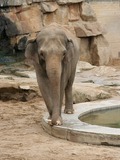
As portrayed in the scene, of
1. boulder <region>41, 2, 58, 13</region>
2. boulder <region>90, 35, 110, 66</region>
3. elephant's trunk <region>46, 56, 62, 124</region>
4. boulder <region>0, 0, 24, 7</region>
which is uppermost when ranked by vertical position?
elephant's trunk <region>46, 56, 62, 124</region>

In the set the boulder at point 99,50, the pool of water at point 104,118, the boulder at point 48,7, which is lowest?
the boulder at point 99,50

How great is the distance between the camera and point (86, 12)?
1862 centimetres

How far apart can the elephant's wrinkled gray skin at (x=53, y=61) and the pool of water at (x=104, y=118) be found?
0.84 meters

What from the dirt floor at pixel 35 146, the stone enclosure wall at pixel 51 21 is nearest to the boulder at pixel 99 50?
the stone enclosure wall at pixel 51 21

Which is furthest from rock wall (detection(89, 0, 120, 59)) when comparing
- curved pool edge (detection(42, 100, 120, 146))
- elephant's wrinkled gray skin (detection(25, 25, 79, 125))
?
elephant's wrinkled gray skin (detection(25, 25, 79, 125))

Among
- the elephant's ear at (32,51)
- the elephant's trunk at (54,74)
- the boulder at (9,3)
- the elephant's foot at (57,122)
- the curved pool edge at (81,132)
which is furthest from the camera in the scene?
the boulder at (9,3)

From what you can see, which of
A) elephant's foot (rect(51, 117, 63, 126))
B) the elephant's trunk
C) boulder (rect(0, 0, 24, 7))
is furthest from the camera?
boulder (rect(0, 0, 24, 7))

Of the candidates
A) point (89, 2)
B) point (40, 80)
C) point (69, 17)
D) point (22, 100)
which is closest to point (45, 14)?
point (69, 17)

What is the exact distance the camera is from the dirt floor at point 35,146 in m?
6.96

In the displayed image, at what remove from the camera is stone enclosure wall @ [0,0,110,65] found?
16.8 meters

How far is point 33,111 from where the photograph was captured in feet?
35.7

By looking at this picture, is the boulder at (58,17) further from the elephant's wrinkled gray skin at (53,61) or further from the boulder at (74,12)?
the elephant's wrinkled gray skin at (53,61)

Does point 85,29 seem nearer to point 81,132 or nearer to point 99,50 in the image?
point 99,50

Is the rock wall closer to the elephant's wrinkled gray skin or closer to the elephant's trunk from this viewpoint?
the elephant's wrinkled gray skin
